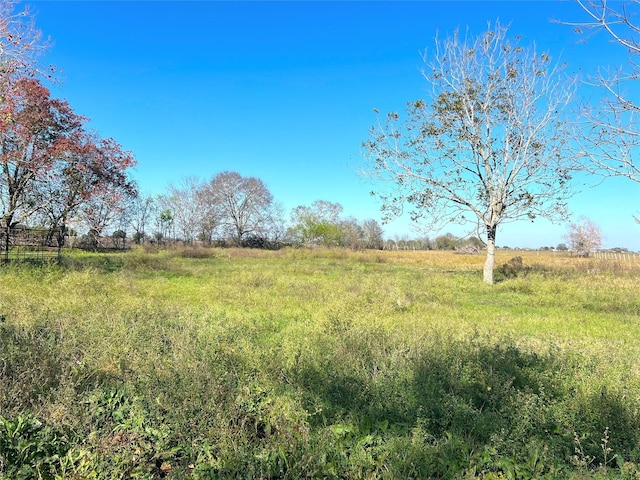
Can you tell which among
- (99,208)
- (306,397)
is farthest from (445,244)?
(306,397)

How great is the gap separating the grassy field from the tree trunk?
297 inches

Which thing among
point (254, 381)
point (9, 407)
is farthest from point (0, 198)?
point (254, 381)

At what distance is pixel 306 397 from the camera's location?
349 cm

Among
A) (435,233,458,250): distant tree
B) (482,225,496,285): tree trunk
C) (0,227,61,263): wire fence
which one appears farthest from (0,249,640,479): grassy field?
(435,233,458,250): distant tree

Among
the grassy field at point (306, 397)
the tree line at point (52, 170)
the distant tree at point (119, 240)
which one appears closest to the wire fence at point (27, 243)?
the tree line at point (52, 170)

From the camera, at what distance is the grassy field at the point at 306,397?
2.55 m

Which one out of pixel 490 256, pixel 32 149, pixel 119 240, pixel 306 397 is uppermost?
pixel 32 149

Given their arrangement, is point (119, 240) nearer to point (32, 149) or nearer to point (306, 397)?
point (32, 149)

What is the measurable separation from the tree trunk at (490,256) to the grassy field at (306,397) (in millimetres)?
7551

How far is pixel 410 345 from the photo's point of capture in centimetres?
493

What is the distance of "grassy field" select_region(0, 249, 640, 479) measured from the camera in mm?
2549

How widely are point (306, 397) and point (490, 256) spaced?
1338 cm

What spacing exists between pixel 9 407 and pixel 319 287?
8.98 meters

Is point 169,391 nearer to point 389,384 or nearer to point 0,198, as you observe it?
point 389,384
